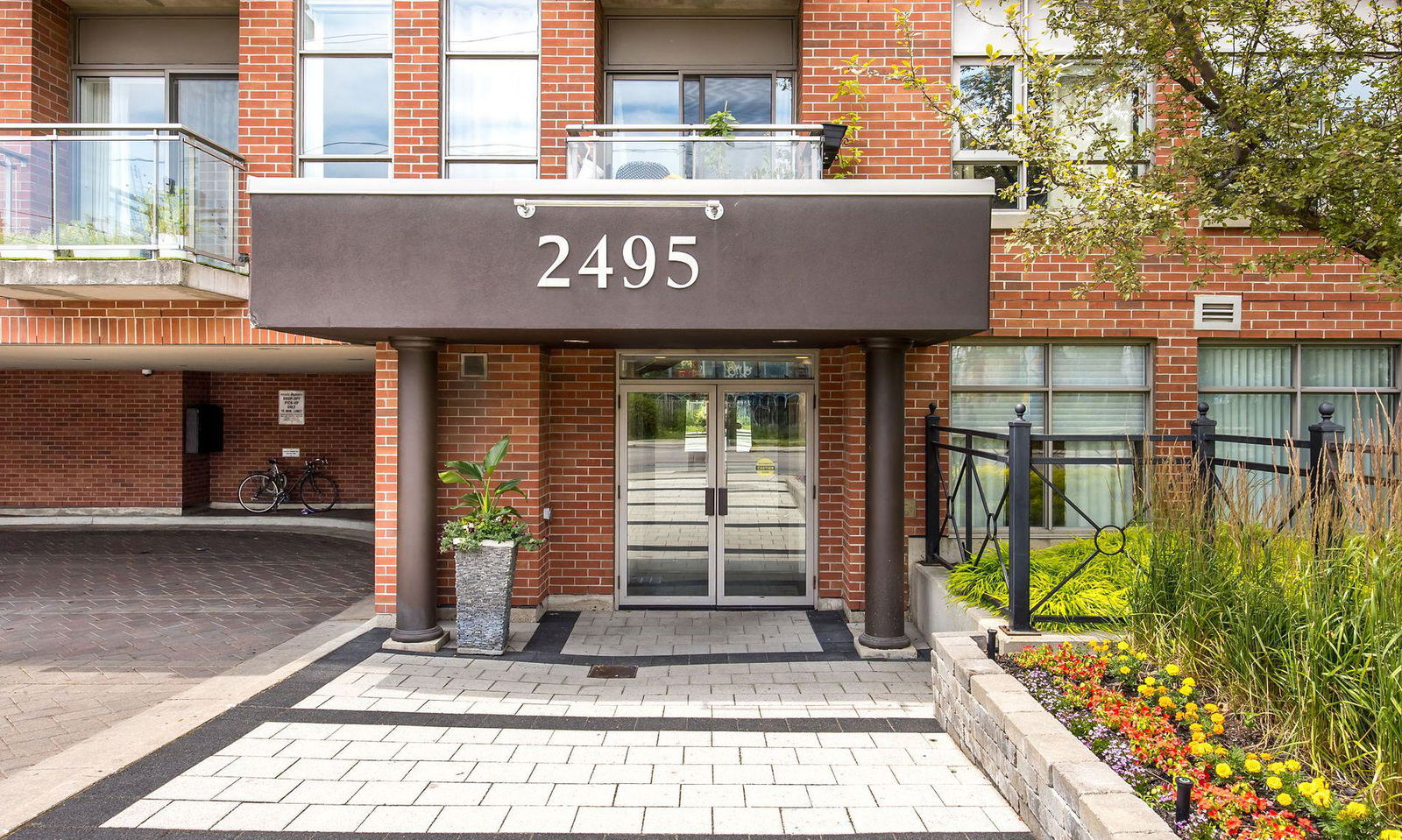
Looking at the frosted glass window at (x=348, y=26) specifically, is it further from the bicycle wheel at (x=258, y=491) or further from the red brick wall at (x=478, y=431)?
the bicycle wheel at (x=258, y=491)

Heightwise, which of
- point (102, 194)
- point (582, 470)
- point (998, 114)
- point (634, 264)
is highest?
point (998, 114)

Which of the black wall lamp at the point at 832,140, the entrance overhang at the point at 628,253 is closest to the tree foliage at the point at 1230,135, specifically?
the entrance overhang at the point at 628,253

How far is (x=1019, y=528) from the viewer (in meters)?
5.59

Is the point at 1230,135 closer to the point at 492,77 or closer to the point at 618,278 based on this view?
the point at 618,278

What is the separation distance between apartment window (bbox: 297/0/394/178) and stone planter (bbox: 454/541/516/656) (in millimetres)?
4267

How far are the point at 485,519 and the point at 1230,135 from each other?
21.2ft

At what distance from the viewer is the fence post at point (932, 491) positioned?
25.2 feet

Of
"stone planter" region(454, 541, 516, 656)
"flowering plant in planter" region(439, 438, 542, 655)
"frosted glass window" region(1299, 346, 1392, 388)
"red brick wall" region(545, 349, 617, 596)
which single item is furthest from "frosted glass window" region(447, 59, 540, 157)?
"frosted glass window" region(1299, 346, 1392, 388)

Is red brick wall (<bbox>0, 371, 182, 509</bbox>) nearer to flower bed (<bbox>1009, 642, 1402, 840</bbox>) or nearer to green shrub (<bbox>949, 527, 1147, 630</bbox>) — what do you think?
green shrub (<bbox>949, 527, 1147, 630</bbox>)

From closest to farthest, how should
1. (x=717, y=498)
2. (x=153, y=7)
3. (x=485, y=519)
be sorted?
(x=485, y=519) → (x=717, y=498) → (x=153, y=7)

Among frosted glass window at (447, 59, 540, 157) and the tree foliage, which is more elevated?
frosted glass window at (447, 59, 540, 157)

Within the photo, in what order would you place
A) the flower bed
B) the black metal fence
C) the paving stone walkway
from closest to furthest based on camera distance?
the flower bed, the paving stone walkway, the black metal fence

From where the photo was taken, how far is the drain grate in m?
6.46

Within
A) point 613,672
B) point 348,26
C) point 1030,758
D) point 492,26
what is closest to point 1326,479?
point 1030,758
